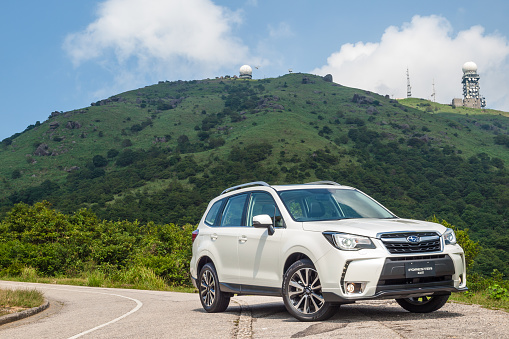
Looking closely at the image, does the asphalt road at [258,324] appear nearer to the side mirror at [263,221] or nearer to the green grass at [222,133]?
the side mirror at [263,221]

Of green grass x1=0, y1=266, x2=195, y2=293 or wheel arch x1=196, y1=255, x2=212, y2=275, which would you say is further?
green grass x1=0, y1=266, x2=195, y2=293

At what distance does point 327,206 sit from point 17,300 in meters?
7.99

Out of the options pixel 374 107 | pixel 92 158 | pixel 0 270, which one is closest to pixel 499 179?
pixel 374 107

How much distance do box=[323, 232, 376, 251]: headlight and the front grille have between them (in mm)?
193

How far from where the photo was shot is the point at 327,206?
8312 millimetres

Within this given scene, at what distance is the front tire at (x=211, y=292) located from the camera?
9688mm

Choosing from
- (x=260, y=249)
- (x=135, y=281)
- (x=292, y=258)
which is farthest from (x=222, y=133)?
(x=292, y=258)

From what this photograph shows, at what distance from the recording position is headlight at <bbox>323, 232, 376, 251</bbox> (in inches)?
279

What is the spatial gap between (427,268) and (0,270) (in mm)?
28826

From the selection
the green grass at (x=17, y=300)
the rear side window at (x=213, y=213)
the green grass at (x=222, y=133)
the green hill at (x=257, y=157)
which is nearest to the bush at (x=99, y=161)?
the green hill at (x=257, y=157)

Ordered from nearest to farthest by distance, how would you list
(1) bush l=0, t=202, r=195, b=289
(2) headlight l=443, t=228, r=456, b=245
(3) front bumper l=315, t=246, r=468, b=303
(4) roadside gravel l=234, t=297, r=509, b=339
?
(4) roadside gravel l=234, t=297, r=509, b=339
(3) front bumper l=315, t=246, r=468, b=303
(2) headlight l=443, t=228, r=456, b=245
(1) bush l=0, t=202, r=195, b=289

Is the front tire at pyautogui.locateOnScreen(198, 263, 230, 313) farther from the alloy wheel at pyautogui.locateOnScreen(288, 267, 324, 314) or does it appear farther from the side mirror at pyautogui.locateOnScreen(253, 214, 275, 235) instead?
the alloy wheel at pyautogui.locateOnScreen(288, 267, 324, 314)

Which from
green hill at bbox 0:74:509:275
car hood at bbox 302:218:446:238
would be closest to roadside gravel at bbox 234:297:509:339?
car hood at bbox 302:218:446:238

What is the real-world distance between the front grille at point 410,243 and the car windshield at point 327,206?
3.58 ft
